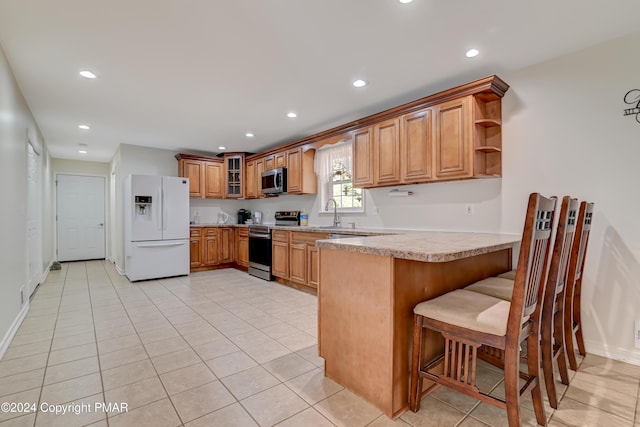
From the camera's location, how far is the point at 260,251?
5.30 m

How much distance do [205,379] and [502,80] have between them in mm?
3525

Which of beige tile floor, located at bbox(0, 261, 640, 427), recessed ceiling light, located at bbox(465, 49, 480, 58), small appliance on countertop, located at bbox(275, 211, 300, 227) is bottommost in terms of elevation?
beige tile floor, located at bbox(0, 261, 640, 427)

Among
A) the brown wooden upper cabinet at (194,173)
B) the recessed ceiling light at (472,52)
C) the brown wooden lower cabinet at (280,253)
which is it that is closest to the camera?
the recessed ceiling light at (472,52)

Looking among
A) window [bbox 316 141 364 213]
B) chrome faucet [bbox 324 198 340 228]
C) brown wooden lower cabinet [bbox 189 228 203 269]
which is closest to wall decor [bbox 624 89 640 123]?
window [bbox 316 141 364 213]

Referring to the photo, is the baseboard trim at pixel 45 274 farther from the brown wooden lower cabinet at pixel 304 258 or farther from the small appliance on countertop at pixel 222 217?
the brown wooden lower cabinet at pixel 304 258

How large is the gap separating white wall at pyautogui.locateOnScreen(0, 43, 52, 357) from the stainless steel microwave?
319 cm

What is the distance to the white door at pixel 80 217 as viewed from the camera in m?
7.11

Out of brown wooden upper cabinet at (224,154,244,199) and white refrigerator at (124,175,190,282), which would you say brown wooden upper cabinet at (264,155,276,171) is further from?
white refrigerator at (124,175,190,282)

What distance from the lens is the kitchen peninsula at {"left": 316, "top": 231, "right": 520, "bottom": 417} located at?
1.66 meters

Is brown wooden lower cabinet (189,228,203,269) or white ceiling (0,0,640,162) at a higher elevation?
white ceiling (0,0,640,162)

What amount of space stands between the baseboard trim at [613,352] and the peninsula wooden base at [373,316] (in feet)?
4.56

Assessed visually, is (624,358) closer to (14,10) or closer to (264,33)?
(264,33)

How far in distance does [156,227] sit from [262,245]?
177 cm

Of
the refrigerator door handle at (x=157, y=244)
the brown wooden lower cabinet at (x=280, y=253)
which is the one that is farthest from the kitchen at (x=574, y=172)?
the brown wooden lower cabinet at (x=280, y=253)
